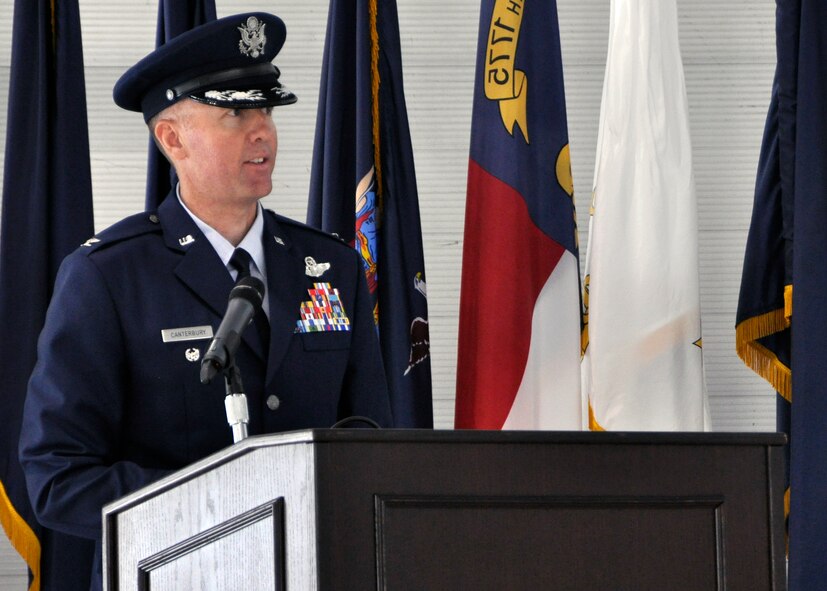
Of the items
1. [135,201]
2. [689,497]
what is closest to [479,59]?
[135,201]

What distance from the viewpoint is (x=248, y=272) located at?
1937mm

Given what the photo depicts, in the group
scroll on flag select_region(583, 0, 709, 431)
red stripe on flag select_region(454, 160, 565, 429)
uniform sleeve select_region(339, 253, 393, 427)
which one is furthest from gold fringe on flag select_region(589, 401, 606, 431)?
uniform sleeve select_region(339, 253, 393, 427)

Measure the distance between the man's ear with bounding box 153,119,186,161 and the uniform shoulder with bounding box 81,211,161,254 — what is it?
0.35ft

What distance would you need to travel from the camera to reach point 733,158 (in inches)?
125

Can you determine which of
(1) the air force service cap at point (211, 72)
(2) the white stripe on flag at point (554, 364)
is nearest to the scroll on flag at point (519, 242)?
(2) the white stripe on flag at point (554, 364)

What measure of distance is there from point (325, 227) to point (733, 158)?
1125 millimetres

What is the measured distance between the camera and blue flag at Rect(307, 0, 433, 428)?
285 cm

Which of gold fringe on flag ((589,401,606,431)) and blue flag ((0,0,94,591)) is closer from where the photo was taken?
blue flag ((0,0,94,591))

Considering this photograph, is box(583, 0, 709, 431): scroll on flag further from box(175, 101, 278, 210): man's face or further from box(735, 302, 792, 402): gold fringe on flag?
box(175, 101, 278, 210): man's face

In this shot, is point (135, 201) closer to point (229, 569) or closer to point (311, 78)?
point (311, 78)

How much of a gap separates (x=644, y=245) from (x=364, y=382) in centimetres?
105

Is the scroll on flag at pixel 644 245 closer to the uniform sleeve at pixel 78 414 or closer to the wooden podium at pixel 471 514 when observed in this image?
the uniform sleeve at pixel 78 414

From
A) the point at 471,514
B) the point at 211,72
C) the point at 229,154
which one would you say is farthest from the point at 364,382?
the point at 471,514

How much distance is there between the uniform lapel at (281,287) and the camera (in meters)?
1.85
